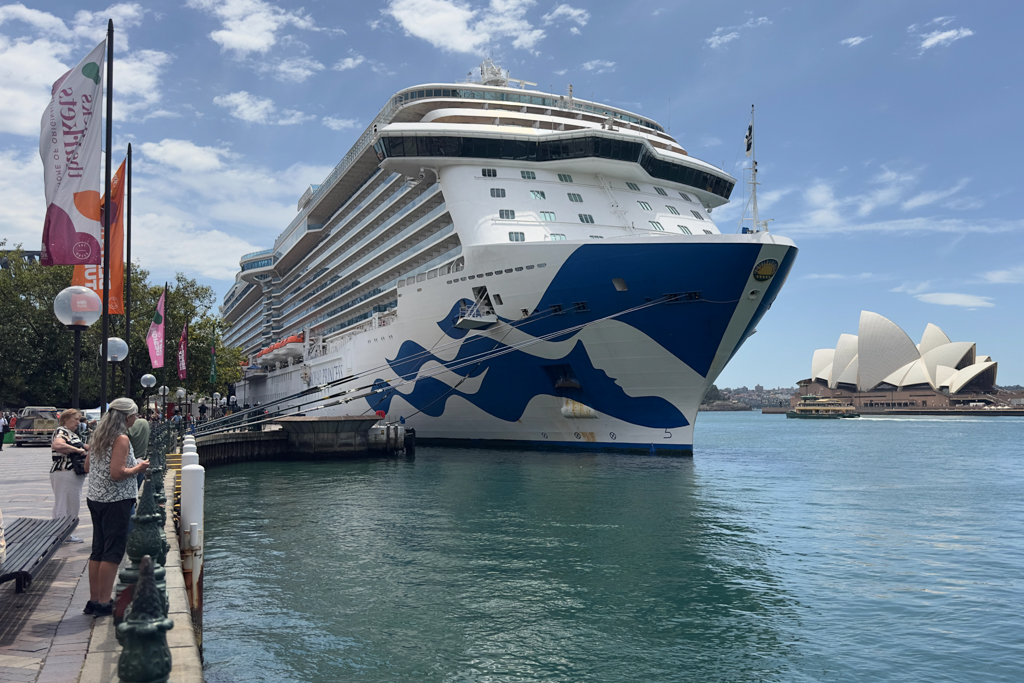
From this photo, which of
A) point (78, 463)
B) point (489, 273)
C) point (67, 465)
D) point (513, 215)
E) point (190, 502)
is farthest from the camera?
point (513, 215)

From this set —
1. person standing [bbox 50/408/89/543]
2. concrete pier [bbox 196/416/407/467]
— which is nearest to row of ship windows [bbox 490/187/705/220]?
concrete pier [bbox 196/416/407/467]

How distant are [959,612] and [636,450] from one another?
15.9 meters

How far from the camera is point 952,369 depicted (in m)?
102

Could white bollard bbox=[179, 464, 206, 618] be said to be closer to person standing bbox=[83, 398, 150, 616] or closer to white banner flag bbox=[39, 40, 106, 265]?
person standing bbox=[83, 398, 150, 616]

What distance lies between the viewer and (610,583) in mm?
9648

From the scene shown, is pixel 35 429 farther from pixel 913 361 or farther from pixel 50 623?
pixel 913 361

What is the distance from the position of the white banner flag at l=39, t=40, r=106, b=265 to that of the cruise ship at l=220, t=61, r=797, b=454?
13932 millimetres

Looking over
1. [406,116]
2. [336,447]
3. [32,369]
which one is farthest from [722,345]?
[32,369]

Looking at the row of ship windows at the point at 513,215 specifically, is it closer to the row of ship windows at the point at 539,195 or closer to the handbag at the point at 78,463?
the row of ship windows at the point at 539,195

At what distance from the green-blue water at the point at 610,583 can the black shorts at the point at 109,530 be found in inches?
80.6

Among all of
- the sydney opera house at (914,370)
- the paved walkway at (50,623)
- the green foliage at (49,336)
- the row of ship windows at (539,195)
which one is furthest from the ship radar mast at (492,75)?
the sydney opera house at (914,370)

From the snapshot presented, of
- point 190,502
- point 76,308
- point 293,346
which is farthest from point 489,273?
point 293,346

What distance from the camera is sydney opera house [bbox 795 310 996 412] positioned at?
329 ft

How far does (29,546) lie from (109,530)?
1.07 meters
